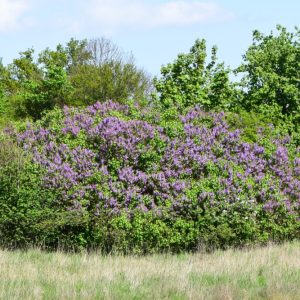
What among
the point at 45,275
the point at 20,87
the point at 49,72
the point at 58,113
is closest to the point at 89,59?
the point at 20,87

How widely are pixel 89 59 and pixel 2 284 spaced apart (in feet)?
181

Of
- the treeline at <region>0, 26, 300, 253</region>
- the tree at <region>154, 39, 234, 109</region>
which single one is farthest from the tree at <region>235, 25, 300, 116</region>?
the treeline at <region>0, 26, 300, 253</region>

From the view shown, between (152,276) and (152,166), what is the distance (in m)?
5.84

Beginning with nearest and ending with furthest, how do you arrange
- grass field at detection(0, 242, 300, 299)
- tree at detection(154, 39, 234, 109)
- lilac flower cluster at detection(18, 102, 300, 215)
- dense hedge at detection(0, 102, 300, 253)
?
grass field at detection(0, 242, 300, 299) → dense hedge at detection(0, 102, 300, 253) → lilac flower cluster at detection(18, 102, 300, 215) → tree at detection(154, 39, 234, 109)

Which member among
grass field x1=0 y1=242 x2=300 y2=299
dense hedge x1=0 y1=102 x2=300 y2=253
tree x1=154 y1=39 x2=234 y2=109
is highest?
tree x1=154 y1=39 x2=234 y2=109

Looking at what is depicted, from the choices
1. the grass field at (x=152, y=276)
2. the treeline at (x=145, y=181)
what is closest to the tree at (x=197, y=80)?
the treeline at (x=145, y=181)

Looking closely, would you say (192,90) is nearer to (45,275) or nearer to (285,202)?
(285,202)

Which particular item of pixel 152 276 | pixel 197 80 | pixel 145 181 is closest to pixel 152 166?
pixel 145 181

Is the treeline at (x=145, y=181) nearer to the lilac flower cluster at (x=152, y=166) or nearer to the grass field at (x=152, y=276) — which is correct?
the lilac flower cluster at (x=152, y=166)

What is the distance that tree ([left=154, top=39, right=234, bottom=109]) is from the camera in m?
32.6

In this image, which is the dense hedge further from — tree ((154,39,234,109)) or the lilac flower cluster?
tree ((154,39,234,109))

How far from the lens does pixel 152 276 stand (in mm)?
11578

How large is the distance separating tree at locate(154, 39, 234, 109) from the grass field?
694 inches

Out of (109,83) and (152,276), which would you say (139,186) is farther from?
(109,83)
